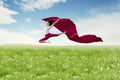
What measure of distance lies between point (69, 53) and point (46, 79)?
13161mm

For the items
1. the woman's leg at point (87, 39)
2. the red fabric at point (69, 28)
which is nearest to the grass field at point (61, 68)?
the woman's leg at point (87, 39)

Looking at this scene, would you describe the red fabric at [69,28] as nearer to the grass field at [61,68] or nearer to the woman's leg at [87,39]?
the woman's leg at [87,39]

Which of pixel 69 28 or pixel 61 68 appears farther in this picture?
pixel 61 68

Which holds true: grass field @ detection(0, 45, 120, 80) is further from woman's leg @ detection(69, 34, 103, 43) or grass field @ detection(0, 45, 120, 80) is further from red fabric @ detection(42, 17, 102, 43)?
red fabric @ detection(42, 17, 102, 43)

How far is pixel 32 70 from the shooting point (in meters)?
22.7

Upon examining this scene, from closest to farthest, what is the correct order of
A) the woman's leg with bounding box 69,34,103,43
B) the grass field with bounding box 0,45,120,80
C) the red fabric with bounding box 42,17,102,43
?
the woman's leg with bounding box 69,34,103,43
the red fabric with bounding box 42,17,102,43
the grass field with bounding box 0,45,120,80

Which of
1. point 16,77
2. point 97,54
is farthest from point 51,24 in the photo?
point 97,54

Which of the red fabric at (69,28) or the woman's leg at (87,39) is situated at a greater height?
the red fabric at (69,28)

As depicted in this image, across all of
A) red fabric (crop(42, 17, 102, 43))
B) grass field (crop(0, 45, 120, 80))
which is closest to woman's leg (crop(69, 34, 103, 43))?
red fabric (crop(42, 17, 102, 43))

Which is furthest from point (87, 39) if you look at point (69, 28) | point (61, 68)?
point (61, 68)

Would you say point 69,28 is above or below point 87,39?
above

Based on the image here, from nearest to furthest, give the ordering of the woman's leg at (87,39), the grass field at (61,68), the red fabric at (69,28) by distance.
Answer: the woman's leg at (87,39), the red fabric at (69,28), the grass field at (61,68)

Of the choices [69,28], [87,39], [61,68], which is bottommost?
[61,68]

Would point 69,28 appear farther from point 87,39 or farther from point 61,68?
point 61,68
